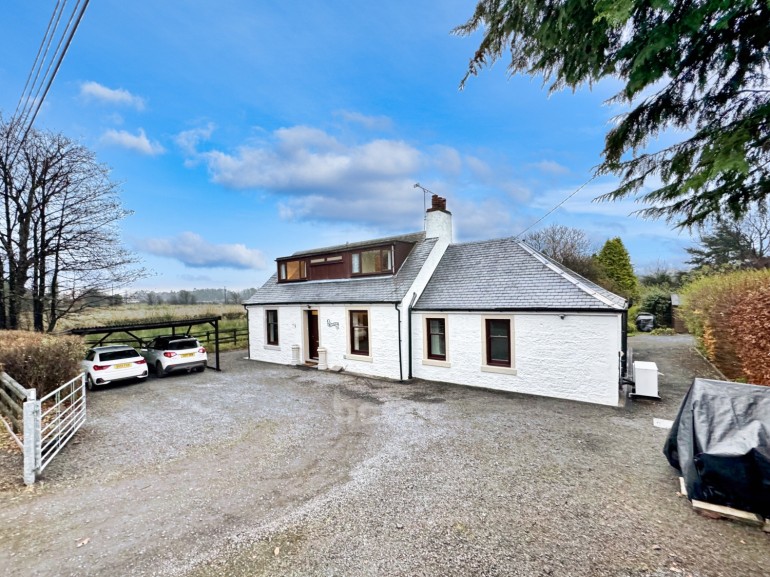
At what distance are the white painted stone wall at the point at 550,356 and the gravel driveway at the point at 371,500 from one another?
33.4 inches

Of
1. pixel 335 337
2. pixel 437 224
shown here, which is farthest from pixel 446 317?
pixel 335 337

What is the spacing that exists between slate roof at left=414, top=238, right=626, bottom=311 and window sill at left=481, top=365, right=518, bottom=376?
1.97 m

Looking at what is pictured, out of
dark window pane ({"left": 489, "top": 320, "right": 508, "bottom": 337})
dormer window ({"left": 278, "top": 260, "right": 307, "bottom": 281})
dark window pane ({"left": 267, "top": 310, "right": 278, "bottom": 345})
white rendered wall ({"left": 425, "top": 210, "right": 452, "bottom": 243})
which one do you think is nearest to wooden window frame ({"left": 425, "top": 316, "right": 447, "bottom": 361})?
dark window pane ({"left": 489, "top": 320, "right": 508, "bottom": 337})

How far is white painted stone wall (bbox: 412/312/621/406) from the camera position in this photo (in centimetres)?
941

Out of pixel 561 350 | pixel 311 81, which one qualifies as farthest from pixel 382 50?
pixel 561 350

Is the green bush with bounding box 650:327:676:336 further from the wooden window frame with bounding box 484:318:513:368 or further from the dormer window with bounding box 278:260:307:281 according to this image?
the dormer window with bounding box 278:260:307:281

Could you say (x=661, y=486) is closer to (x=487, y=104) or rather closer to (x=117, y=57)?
(x=487, y=104)

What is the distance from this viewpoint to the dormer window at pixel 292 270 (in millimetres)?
17469

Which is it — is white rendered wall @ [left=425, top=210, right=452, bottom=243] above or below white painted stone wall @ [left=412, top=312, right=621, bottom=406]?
above

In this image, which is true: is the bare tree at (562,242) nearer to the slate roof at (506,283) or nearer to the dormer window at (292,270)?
the slate roof at (506,283)

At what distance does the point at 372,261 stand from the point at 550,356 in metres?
8.04

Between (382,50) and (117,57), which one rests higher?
(382,50)

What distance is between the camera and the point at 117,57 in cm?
843

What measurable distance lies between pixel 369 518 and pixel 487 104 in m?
11.9
